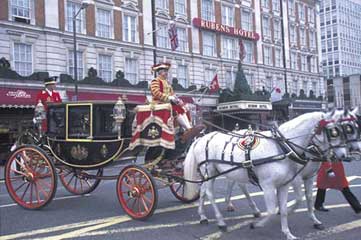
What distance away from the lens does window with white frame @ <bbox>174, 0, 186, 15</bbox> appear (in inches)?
1412

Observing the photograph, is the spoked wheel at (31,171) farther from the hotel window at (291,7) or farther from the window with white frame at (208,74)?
the hotel window at (291,7)

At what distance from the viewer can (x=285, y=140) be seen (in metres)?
6.18

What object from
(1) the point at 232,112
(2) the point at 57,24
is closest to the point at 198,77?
→ (1) the point at 232,112

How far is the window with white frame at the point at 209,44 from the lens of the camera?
126ft

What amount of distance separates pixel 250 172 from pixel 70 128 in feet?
12.5

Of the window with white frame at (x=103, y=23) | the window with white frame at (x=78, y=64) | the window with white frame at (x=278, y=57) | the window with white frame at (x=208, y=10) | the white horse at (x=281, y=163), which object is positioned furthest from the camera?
the window with white frame at (x=278, y=57)

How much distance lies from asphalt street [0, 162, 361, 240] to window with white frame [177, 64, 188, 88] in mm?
26913

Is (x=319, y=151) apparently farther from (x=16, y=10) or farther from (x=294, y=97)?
(x=294, y=97)

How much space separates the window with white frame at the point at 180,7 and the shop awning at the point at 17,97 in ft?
51.4

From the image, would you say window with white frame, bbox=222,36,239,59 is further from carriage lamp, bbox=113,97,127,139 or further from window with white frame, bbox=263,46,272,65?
carriage lamp, bbox=113,97,127,139

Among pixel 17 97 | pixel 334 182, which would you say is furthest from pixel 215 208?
pixel 17 97

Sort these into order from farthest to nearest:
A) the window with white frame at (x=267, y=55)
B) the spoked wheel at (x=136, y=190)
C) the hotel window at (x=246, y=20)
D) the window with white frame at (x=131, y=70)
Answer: the window with white frame at (x=267, y=55) < the hotel window at (x=246, y=20) < the window with white frame at (x=131, y=70) < the spoked wheel at (x=136, y=190)

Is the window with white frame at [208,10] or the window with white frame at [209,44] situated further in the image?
the window with white frame at [208,10]

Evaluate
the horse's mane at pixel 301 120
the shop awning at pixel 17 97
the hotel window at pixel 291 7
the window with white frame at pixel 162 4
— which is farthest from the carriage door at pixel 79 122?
the hotel window at pixel 291 7
